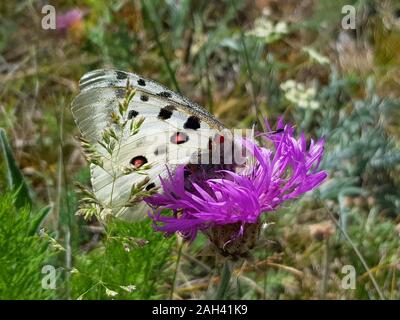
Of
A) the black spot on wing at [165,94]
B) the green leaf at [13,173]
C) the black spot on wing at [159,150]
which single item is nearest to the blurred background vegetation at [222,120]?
the green leaf at [13,173]

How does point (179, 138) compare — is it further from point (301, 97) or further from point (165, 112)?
point (301, 97)

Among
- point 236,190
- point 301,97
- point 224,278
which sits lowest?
point 224,278

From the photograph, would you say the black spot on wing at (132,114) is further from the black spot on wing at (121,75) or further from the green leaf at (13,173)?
the green leaf at (13,173)

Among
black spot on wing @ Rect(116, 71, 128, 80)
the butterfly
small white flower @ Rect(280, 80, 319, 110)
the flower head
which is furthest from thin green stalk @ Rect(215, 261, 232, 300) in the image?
small white flower @ Rect(280, 80, 319, 110)

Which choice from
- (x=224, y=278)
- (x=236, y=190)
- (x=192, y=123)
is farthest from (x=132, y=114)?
(x=224, y=278)

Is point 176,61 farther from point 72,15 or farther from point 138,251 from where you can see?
point 138,251
